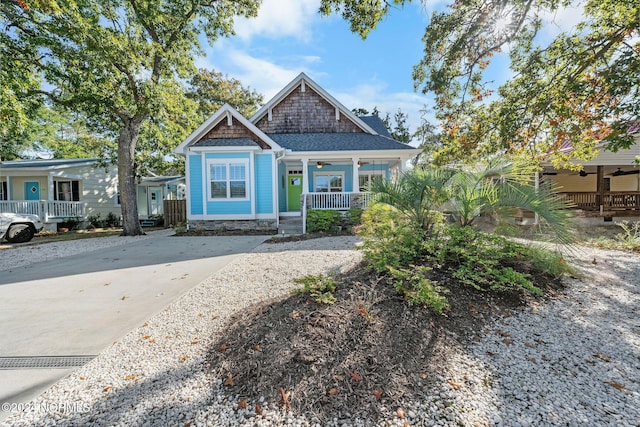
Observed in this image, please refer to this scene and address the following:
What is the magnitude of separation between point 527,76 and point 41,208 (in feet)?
68.9

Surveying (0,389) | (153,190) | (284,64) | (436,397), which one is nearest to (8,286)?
(0,389)

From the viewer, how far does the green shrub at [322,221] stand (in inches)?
412

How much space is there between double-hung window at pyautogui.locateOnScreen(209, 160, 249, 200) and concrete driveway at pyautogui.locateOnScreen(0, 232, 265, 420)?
13.9 feet

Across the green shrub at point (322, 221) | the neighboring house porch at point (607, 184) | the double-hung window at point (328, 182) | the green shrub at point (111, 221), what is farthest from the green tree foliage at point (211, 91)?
the neighboring house porch at point (607, 184)

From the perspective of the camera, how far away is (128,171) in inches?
441

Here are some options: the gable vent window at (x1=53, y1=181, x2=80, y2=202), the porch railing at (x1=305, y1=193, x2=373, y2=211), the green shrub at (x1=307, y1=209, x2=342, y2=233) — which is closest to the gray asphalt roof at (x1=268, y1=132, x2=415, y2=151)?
the porch railing at (x1=305, y1=193, x2=373, y2=211)

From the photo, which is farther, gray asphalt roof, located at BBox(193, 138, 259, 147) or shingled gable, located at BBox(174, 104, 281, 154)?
shingled gable, located at BBox(174, 104, 281, 154)

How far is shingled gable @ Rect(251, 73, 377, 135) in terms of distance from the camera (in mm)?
14406

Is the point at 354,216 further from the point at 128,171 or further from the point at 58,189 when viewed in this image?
the point at 58,189

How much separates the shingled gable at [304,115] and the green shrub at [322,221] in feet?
19.2

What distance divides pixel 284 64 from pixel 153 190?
15198 millimetres

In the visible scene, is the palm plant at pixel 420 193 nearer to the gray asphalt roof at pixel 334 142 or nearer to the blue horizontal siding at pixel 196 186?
the gray asphalt roof at pixel 334 142

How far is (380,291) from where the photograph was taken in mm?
3186

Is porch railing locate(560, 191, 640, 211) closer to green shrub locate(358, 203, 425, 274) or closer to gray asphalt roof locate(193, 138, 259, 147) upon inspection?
green shrub locate(358, 203, 425, 274)
